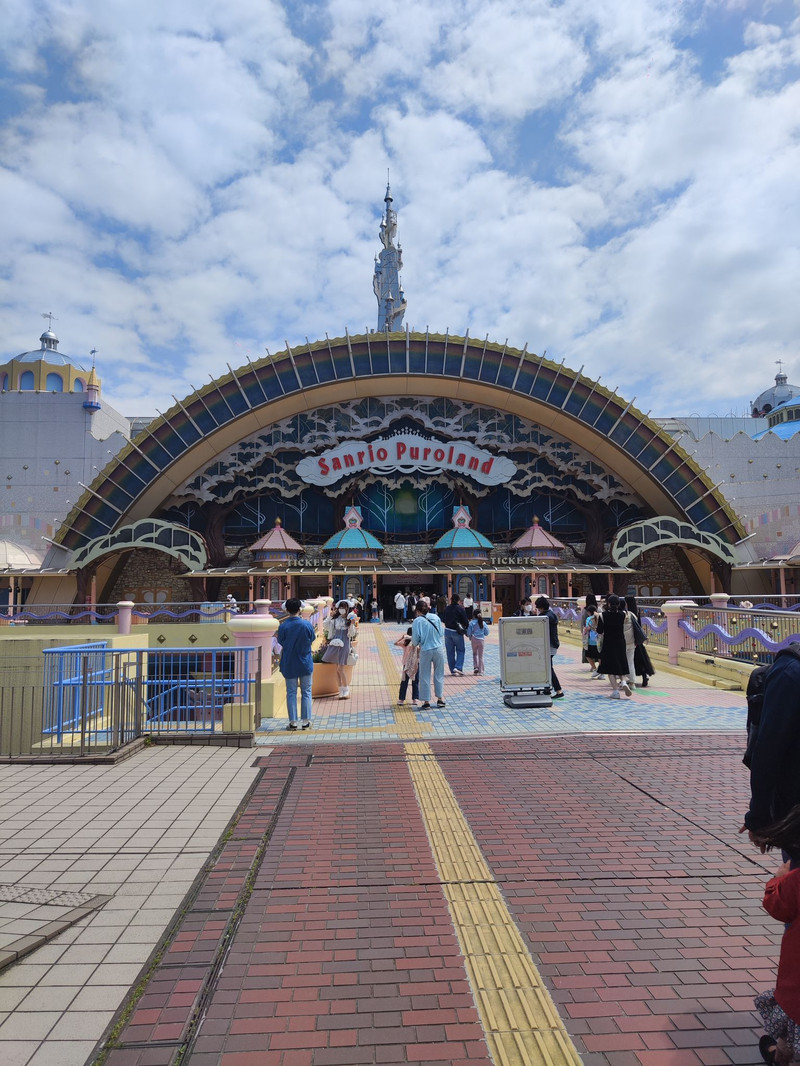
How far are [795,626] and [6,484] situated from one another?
36.9 meters

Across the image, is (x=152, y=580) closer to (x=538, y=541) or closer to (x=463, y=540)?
(x=463, y=540)

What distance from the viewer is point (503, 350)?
36719 millimetres

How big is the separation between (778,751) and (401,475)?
35850mm

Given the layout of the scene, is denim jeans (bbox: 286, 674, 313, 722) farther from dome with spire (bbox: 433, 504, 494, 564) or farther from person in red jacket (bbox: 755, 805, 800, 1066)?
dome with spire (bbox: 433, 504, 494, 564)

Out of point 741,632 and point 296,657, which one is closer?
point 296,657

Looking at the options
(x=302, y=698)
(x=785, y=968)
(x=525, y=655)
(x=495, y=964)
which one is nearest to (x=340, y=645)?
(x=302, y=698)

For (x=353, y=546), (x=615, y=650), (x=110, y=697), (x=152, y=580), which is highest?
(x=353, y=546)

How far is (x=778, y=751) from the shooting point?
282cm

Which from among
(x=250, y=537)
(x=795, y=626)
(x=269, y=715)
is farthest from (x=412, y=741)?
(x=250, y=537)

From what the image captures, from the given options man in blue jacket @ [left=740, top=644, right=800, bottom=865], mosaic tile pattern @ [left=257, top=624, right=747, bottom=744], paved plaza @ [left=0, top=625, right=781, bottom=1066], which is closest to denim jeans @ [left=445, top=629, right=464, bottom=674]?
mosaic tile pattern @ [left=257, top=624, right=747, bottom=744]

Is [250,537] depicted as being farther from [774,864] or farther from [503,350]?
[774,864]

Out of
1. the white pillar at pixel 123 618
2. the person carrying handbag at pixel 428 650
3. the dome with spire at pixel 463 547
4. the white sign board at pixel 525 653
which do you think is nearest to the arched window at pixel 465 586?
the dome with spire at pixel 463 547

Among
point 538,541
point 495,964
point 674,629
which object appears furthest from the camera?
point 538,541

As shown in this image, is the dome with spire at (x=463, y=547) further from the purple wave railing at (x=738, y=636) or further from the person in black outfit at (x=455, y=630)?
the purple wave railing at (x=738, y=636)
